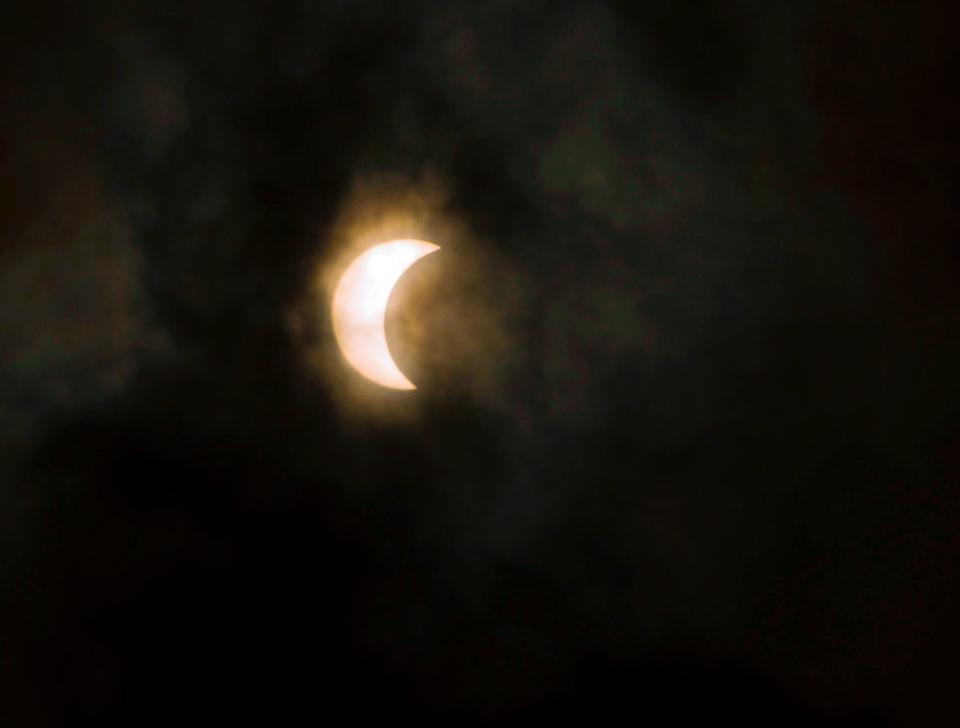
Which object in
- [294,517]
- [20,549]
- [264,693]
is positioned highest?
[294,517]

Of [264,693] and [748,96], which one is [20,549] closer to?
[264,693]

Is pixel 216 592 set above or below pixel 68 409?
below

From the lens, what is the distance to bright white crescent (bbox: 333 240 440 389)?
21.4ft

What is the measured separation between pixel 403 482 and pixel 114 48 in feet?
14.7

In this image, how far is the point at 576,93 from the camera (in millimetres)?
6430

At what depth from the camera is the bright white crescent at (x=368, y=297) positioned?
6.52 meters

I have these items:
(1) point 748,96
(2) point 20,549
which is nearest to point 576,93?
(1) point 748,96

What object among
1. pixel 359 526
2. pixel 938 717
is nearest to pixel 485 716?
pixel 359 526

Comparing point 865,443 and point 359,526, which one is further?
point 359,526

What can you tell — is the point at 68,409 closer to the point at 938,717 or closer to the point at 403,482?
the point at 403,482

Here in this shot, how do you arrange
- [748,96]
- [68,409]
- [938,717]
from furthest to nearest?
[68,409] → [748,96] → [938,717]

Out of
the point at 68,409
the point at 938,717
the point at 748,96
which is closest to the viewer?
the point at 938,717

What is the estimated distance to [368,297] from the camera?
6586 millimetres

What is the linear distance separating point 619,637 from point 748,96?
4.49 metres
